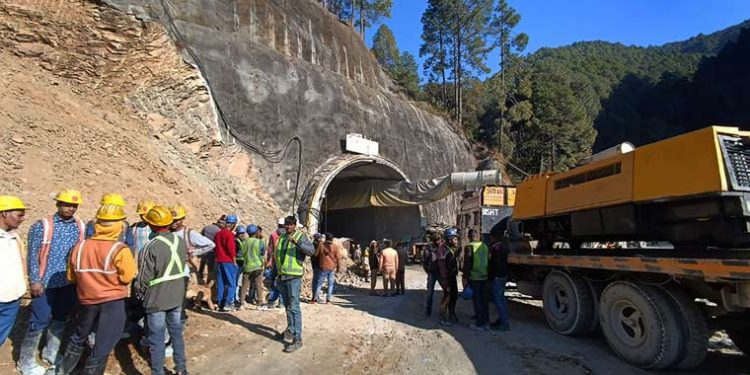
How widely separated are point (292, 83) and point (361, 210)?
921 cm

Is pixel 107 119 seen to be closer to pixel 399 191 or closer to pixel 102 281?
pixel 102 281

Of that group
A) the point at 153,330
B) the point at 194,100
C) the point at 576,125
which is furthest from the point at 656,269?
the point at 576,125

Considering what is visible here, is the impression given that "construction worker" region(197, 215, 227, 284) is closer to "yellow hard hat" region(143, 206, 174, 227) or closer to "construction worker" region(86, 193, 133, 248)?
"construction worker" region(86, 193, 133, 248)

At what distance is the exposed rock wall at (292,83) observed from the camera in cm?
1588

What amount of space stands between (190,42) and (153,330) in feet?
43.4

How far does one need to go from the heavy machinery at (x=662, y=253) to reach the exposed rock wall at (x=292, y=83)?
11.8 m

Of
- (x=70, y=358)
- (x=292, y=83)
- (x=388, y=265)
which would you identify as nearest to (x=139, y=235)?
(x=70, y=358)

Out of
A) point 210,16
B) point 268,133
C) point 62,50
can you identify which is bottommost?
point 268,133

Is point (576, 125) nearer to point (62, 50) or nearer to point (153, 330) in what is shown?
point (62, 50)

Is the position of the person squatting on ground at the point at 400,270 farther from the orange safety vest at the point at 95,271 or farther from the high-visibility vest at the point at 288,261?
the orange safety vest at the point at 95,271

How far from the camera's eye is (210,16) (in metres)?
16.9

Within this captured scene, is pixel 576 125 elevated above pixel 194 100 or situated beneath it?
elevated above

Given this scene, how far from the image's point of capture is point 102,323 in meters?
3.90

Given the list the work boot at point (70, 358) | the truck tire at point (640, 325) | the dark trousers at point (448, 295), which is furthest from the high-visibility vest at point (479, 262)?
the work boot at point (70, 358)
